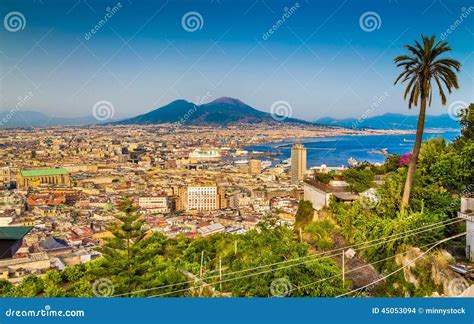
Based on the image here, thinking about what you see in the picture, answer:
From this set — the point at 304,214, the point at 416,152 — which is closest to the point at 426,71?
the point at 416,152

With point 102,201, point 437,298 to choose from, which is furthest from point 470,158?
point 102,201

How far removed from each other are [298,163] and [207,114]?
7.50ft

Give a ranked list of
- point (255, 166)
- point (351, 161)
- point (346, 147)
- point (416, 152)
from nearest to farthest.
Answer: point (416, 152)
point (255, 166)
point (346, 147)
point (351, 161)

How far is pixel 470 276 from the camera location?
3.89 meters

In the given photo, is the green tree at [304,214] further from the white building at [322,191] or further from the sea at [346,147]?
the sea at [346,147]

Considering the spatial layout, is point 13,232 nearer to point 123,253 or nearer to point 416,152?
point 123,253

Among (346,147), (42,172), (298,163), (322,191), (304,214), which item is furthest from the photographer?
(346,147)

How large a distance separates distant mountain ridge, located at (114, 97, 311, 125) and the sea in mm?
633

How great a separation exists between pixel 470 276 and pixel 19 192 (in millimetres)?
5458

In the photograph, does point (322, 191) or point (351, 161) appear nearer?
point (322, 191)

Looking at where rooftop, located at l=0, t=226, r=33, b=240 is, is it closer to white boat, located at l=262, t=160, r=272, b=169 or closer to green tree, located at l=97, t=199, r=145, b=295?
green tree, located at l=97, t=199, r=145, b=295

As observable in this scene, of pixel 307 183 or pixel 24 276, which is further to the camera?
pixel 307 183

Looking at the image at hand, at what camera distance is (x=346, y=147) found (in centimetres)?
884

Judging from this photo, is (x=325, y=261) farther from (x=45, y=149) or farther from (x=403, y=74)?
(x=45, y=149)
